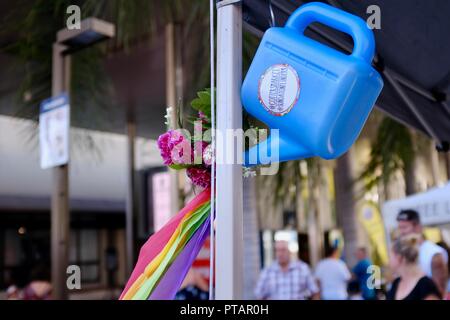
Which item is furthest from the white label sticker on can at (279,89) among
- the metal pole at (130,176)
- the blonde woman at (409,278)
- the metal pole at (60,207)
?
the metal pole at (130,176)

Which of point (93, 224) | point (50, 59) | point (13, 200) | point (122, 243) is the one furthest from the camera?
point (122, 243)

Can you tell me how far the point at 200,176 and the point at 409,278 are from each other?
198 centimetres

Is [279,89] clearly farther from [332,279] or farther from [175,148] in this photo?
[332,279]

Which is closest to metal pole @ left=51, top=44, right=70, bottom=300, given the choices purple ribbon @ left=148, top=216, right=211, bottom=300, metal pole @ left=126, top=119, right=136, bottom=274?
purple ribbon @ left=148, top=216, right=211, bottom=300

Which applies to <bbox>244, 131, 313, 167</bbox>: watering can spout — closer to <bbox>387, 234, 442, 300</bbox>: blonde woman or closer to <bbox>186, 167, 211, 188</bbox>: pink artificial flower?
<bbox>186, 167, 211, 188</bbox>: pink artificial flower

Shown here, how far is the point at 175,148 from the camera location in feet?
3.80

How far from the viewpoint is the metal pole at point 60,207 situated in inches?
169

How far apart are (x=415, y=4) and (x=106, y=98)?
4099 millimetres

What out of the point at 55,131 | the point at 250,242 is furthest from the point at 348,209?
the point at 55,131

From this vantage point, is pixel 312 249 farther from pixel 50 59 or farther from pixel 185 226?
pixel 185 226

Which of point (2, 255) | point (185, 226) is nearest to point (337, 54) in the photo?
point (185, 226)

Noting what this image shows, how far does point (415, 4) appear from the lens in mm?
1464
